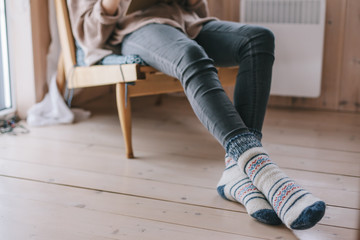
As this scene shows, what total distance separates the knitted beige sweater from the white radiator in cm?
48

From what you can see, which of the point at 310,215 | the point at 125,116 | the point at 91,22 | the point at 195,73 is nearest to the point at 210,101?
the point at 195,73

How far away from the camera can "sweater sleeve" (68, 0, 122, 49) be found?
142cm

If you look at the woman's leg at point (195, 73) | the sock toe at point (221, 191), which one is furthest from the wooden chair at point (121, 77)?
the sock toe at point (221, 191)

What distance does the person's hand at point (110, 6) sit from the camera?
138 cm

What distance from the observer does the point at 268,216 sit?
1027 millimetres

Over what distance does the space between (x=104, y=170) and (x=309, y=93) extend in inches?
41.8

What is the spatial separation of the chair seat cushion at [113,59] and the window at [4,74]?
325 mm

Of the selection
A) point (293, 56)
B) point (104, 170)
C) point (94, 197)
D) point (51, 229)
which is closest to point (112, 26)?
point (104, 170)

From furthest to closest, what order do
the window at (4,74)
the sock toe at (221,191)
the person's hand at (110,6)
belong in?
the window at (4,74), the person's hand at (110,6), the sock toe at (221,191)

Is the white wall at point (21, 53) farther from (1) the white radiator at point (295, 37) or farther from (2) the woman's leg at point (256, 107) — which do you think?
(1) the white radiator at point (295, 37)

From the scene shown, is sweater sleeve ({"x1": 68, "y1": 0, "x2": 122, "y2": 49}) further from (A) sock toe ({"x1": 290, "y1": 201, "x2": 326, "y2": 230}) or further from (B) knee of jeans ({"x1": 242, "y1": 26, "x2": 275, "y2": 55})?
(A) sock toe ({"x1": 290, "y1": 201, "x2": 326, "y2": 230})

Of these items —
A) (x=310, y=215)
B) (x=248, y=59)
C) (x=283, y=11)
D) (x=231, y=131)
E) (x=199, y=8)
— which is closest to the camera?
(x=310, y=215)

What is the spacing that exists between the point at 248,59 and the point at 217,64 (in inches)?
8.4

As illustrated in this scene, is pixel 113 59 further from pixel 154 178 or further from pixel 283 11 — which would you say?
pixel 283 11
